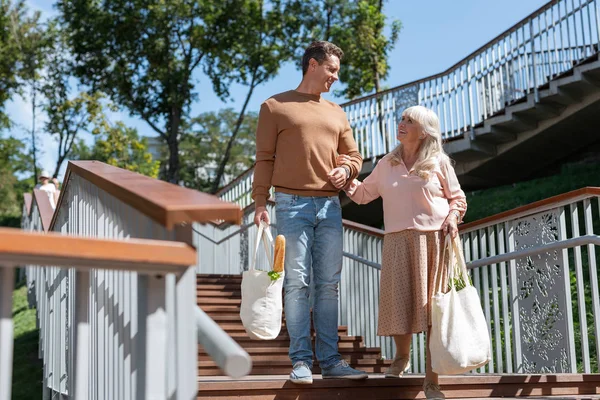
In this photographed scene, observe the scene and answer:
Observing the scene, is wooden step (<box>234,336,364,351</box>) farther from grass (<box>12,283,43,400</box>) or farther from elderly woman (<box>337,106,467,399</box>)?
grass (<box>12,283,43,400</box>)

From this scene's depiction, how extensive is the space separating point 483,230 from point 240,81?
18058mm

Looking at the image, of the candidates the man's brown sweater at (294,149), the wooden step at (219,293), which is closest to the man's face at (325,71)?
the man's brown sweater at (294,149)

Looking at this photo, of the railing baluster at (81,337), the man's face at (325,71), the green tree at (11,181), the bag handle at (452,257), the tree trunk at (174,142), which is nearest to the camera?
the railing baluster at (81,337)

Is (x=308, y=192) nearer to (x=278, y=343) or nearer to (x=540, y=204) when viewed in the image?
(x=540, y=204)

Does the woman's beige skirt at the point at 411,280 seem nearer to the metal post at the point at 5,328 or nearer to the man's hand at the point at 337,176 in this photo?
the man's hand at the point at 337,176

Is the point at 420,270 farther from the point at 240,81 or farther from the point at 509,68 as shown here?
the point at 240,81

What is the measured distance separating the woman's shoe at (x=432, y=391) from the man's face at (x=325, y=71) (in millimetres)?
1616

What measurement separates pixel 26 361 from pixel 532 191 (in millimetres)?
7887

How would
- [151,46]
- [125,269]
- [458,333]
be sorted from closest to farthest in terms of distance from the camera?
[125,269] → [458,333] → [151,46]

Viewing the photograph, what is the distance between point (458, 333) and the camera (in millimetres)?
3600

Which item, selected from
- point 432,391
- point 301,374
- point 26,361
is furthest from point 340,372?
point 26,361

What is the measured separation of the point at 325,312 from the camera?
161 inches

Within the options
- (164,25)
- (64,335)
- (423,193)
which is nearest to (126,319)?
(64,335)

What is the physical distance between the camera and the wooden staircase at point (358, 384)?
12.3 ft
